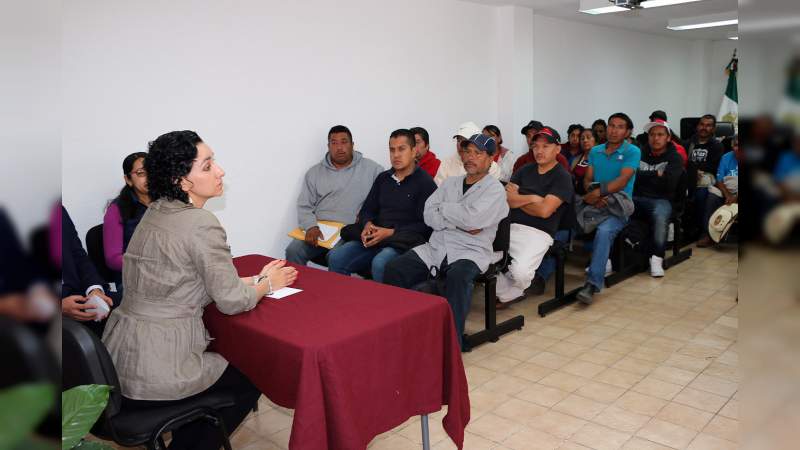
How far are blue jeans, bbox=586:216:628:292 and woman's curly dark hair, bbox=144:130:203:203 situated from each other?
3.21m

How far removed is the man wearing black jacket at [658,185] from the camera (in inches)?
197

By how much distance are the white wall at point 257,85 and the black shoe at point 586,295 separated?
209 centimetres

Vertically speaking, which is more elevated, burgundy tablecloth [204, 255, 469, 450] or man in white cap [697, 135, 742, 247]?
man in white cap [697, 135, 742, 247]

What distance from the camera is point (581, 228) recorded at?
4.73 m

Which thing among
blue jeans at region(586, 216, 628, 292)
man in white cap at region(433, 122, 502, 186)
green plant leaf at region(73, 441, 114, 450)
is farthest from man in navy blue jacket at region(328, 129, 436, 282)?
green plant leaf at region(73, 441, 114, 450)

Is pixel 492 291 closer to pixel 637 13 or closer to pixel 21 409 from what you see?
pixel 21 409

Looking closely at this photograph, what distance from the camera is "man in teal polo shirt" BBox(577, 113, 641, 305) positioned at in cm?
445

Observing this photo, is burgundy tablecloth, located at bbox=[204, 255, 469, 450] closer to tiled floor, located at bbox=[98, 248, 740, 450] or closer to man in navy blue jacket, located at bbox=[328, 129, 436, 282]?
tiled floor, located at bbox=[98, 248, 740, 450]

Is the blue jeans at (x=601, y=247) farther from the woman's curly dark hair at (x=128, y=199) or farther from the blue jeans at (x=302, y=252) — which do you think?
the woman's curly dark hair at (x=128, y=199)

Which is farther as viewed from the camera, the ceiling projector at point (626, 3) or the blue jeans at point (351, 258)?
the ceiling projector at point (626, 3)

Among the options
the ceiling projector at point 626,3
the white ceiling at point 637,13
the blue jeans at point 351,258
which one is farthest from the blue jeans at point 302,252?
the ceiling projector at point 626,3

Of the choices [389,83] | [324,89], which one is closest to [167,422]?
[324,89]

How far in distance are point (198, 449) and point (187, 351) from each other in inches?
17.4

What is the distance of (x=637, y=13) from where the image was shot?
754 centimetres
